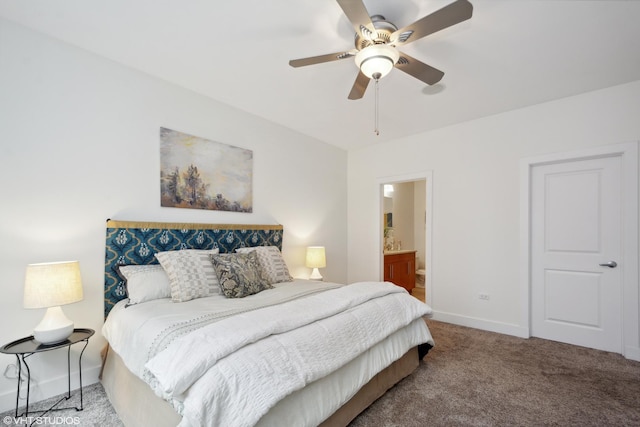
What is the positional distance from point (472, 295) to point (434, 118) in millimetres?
2257

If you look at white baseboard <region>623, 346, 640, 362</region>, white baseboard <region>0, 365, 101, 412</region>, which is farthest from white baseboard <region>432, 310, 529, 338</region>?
white baseboard <region>0, 365, 101, 412</region>

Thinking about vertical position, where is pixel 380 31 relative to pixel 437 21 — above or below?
above

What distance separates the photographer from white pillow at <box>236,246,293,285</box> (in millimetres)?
3133

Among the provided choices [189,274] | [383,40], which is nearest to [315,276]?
[189,274]

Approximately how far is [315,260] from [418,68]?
104 inches

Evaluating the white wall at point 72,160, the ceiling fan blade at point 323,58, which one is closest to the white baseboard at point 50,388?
the white wall at point 72,160

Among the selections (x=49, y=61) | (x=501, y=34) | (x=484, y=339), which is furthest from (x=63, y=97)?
(x=484, y=339)

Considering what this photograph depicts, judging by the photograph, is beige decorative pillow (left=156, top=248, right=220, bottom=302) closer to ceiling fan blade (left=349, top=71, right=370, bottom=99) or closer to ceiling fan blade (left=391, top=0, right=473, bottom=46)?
ceiling fan blade (left=349, top=71, right=370, bottom=99)

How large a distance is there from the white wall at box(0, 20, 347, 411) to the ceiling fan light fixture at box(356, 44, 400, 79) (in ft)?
Answer: 6.31

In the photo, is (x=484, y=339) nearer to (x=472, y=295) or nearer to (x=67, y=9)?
(x=472, y=295)

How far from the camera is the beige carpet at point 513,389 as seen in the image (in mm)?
1885

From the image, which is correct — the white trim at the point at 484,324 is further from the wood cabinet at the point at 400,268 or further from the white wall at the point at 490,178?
the wood cabinet at the point at 400,268

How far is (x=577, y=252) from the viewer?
3.12 meters

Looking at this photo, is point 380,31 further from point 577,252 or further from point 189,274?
point 577,252
